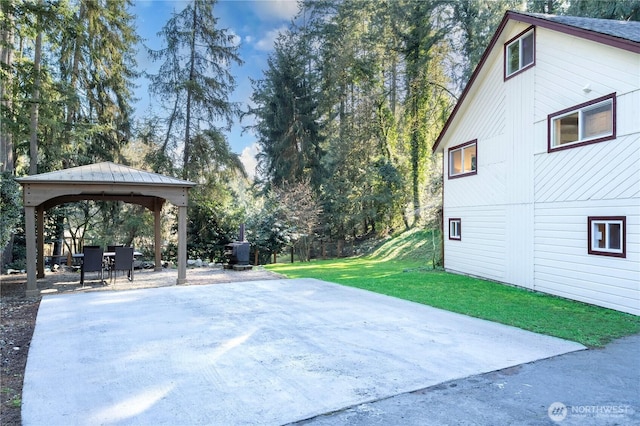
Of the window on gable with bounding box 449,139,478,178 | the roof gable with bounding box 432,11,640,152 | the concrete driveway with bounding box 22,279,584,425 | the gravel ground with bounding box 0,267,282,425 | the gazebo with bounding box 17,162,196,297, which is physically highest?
the roof gable with bounding box 432,11,640,152

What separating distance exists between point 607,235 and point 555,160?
6.04 feet

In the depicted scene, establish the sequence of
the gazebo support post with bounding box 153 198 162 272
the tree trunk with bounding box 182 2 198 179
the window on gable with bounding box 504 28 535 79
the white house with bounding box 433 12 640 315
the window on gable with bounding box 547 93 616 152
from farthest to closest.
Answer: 1. the tree trunk with bounding box 182 2 198 179
2. the gazebo support post with bounding box 153 198 162 272
3. the window on gable with bounding box 504 28 535 79
4. the window on gable with bounding box 547 93 616 152
5. the white house with bounding box 433 12 640 315

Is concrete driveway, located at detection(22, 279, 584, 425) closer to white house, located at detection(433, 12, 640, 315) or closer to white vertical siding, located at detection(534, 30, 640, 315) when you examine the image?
white vertical siding, located at detection(534, 30, 640, 315)

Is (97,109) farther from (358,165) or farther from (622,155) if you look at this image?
(622,155)

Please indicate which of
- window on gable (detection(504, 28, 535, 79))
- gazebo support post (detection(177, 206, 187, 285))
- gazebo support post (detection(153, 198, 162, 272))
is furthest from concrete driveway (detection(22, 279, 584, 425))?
window on gable (detection(504, 28, 535, 79))

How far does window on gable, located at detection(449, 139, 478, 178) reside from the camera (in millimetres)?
10844

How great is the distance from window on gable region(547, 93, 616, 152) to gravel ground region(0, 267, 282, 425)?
7513 mm

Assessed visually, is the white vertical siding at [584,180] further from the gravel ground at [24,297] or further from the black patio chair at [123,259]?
the black patio chair at [123,259]

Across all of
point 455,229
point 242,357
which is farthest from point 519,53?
point 242,357

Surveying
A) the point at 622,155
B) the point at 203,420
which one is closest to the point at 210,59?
the point at 622,155

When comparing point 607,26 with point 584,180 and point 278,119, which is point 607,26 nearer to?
point 584,180

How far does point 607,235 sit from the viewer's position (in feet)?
22.5

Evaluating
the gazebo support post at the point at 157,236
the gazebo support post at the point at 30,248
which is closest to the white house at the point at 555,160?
the gazebo support post at the point at 157,236

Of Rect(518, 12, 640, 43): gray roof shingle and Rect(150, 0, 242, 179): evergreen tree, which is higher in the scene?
Rect(150, 0, 242, 179): evergreen tree
